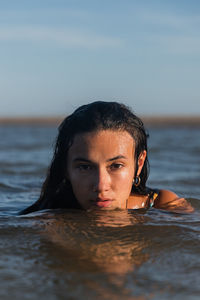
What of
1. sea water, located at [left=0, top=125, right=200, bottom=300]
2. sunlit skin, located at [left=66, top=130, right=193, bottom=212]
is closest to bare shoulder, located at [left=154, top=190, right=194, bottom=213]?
sea water, located at [left=0, top=125, right=200, bottom=300]

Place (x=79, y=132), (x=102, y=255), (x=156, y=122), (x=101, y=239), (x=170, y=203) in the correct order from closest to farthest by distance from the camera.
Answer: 1. (x=102, y=255)
2. (x=101, y=239)
3. (x=79, y=132)
4. (x=170, y=203)
5. (x=156, y=122)

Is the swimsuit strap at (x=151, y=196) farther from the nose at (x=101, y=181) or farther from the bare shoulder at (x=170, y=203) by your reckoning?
the nose at (x=101, y=181)

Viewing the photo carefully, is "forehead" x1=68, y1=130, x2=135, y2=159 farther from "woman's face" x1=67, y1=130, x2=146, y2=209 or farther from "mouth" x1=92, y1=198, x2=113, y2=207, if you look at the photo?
"mouth" x1=92, y1=198, x2=113, y2=207

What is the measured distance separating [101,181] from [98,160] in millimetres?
161

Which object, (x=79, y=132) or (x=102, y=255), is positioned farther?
(x=79, y=132)

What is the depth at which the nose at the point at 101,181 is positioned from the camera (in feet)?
10.8

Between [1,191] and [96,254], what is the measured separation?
3762mm

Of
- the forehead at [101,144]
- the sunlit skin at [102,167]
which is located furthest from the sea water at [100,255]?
the forehead at [101,144]

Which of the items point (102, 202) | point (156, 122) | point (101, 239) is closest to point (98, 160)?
point (102, 202)

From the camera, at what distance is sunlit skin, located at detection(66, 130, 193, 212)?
335 centimetres

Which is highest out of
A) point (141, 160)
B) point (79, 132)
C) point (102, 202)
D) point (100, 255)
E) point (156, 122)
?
point (156, 122)

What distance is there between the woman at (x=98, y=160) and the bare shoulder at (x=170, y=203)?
2 centimetres

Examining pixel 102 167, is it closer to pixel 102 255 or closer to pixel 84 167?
pixel 84 167

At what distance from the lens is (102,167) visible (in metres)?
3.34
